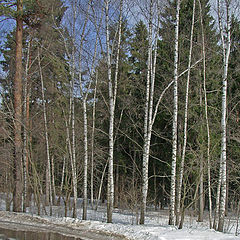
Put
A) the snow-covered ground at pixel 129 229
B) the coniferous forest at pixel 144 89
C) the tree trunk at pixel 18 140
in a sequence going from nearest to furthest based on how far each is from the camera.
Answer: the snow-covered ground at pixel 129 229, the coniferous forest at pixel 144 89, the tree trunk at pixel 18 140

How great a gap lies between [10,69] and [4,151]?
5.28 meters

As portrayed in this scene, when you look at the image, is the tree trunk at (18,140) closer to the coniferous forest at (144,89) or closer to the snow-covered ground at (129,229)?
the coniferous forest at (144,89)

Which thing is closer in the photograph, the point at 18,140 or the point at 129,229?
the point at 129,229

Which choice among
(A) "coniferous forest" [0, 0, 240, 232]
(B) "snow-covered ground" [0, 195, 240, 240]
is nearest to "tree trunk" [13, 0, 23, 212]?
(A) "coniferous forest" [0, 0, 240, 232]

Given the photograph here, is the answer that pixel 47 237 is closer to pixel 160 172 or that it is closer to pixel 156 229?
pixel 156 229

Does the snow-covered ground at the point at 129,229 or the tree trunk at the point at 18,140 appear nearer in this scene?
the snow-covered ground at the point at 129,229

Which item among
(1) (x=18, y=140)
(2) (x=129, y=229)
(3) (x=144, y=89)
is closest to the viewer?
(2) (x=129, y=229)

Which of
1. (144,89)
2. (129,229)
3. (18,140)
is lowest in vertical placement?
(129,229)

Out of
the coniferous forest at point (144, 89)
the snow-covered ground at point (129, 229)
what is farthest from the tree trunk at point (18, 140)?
the snow-covered ground at point (129, 229)

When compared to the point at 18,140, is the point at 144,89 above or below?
above

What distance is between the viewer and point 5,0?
14.7m

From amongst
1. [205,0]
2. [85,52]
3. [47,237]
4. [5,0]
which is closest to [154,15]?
[85,52]

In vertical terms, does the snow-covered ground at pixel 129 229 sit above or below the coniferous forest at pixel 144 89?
below

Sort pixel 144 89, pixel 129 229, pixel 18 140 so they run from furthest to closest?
pixel 144 89, pixel 18 140, pixel 129 229
